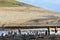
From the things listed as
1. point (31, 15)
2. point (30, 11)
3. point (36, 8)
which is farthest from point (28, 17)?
point (36, 8)

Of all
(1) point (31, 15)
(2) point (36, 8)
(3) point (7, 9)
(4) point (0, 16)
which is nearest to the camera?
(4) point (0, 16)

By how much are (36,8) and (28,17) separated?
16.5 feet

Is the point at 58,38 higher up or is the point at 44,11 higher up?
the point at 58,38

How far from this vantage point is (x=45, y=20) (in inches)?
821

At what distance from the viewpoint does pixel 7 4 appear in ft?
92.9

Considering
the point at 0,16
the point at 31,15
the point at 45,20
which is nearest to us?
the point at 45,20

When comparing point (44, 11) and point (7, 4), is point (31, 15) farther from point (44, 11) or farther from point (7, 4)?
point (7, 4)

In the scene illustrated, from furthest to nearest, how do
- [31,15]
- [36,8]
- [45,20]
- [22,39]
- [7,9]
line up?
[36,8] → [7,9] → [31,15] → [45,20] → [22,39]

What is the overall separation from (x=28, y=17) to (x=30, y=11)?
326cm

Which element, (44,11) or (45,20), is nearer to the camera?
(45,20)

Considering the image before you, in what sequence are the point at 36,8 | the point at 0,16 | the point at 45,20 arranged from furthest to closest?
the point at 36,8, the point at 0,16, the point at 45,20

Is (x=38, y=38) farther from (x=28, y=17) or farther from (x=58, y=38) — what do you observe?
(x=28, y=17)

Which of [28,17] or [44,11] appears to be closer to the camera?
[28,17]

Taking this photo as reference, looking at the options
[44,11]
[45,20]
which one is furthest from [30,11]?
[45,20]
